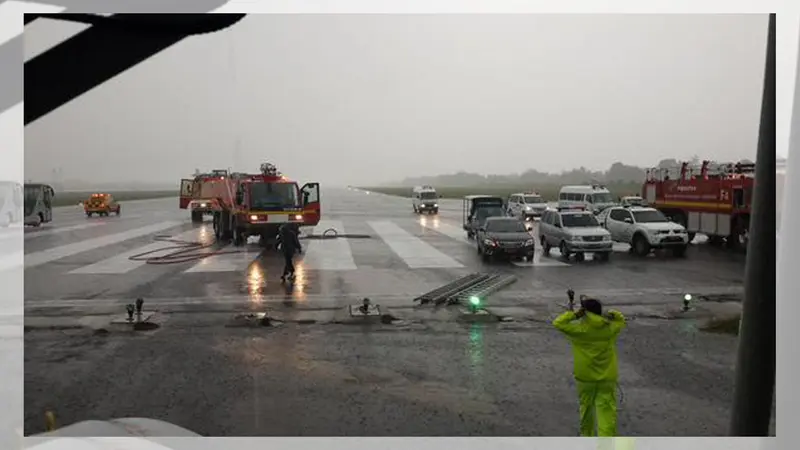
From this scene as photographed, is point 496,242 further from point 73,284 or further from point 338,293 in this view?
point 73,284

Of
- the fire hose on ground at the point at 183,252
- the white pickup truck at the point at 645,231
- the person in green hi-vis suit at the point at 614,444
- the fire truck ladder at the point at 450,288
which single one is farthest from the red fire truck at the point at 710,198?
the person in green hi-vis suit at the point at 614,444

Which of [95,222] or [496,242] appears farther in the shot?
[95,222]

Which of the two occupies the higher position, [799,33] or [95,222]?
[799,33]

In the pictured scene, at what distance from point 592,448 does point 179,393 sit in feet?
15.9

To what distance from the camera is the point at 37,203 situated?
2878cm

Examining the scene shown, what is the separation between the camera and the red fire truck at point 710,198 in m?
18.8

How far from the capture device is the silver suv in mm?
16906

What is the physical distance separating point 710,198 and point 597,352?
1720 centimetres

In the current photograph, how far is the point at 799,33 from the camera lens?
229 inches

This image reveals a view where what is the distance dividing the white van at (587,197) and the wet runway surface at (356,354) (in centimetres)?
1213

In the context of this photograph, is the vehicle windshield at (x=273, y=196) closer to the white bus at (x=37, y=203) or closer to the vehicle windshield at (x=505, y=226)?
the vehicle windshield at (x=505, y=226)

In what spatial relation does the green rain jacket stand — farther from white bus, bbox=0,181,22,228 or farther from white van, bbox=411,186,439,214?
white van, bbox=411,186,439,214

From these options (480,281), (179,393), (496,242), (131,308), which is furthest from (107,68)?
(496,242)

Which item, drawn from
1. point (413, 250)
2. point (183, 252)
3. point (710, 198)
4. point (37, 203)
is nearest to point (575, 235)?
point (413, 250)
